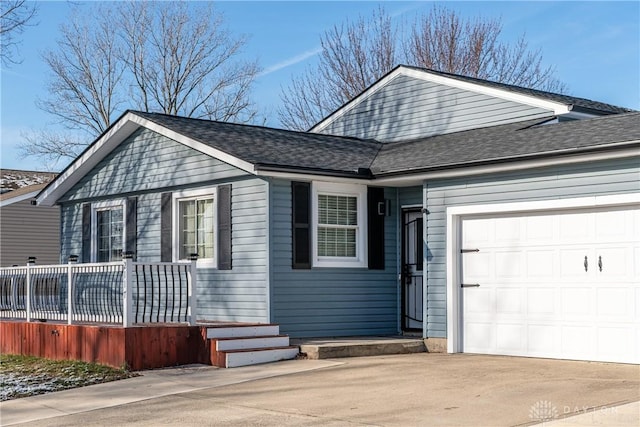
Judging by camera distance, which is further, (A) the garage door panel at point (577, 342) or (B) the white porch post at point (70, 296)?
(B) the white porch post at point (70, 296)

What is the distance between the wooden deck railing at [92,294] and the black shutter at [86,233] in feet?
3.42

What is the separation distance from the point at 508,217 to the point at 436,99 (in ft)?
15.8

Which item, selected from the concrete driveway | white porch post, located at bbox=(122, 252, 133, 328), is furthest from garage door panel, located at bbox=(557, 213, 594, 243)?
white porch post, located at bbox=(122, 252, 133, 328)

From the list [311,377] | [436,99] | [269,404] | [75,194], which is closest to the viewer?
[269,404]

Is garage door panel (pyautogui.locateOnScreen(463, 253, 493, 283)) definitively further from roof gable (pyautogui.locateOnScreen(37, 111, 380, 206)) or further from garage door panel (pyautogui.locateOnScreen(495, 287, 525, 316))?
roof gable (pyautogui.locateOnScreen(37, 111, 380, 206))

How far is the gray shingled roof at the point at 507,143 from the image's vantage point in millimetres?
11852

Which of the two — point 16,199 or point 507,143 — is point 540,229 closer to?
point 507,143

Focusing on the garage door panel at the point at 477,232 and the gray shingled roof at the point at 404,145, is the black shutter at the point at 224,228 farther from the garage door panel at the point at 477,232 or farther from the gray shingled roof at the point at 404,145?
the garage door panel at the point at 477,232

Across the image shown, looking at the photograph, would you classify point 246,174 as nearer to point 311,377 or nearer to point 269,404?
point 311,377

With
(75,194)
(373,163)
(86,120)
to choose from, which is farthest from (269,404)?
(86,120)

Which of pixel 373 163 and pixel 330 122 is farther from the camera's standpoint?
pixel 330 122

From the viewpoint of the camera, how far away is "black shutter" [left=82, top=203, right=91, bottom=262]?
17.5 metres

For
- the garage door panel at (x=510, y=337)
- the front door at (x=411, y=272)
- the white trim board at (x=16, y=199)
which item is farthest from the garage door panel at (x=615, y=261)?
the white trim board at (x=16, y=199)

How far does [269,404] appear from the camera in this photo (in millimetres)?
9344
